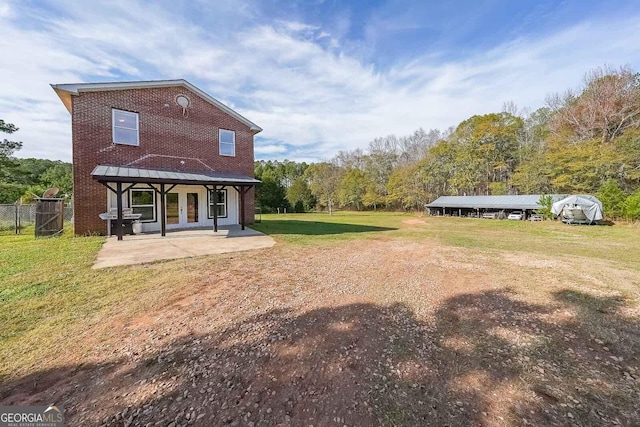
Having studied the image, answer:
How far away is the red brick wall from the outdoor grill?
371 millimetres

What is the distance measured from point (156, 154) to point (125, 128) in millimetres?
1547

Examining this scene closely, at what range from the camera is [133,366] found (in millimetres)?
2604

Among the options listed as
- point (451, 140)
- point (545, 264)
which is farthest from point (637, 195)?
point (451, 140)

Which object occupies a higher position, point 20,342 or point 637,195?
point 637,195

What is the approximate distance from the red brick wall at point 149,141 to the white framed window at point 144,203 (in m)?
1.03

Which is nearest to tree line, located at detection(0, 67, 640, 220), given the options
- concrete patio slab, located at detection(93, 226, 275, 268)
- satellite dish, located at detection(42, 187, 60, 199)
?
satellite dish, located at detection(42, 187, 60, 199)

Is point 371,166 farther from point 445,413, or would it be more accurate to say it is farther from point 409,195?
point 445,413

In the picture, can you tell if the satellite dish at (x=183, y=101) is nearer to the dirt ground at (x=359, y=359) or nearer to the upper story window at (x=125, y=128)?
the upper story window at (x=125, y=128)

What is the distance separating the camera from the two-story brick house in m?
10.4

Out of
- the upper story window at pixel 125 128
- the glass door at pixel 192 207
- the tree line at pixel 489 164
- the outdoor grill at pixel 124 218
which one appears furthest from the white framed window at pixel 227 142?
the tree line at pixel 489 164

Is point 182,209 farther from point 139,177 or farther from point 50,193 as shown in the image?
point 50,193

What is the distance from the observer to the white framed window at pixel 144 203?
1175 cm

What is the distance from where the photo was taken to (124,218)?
35.6 ft

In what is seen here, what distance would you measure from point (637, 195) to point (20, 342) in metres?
26.7
